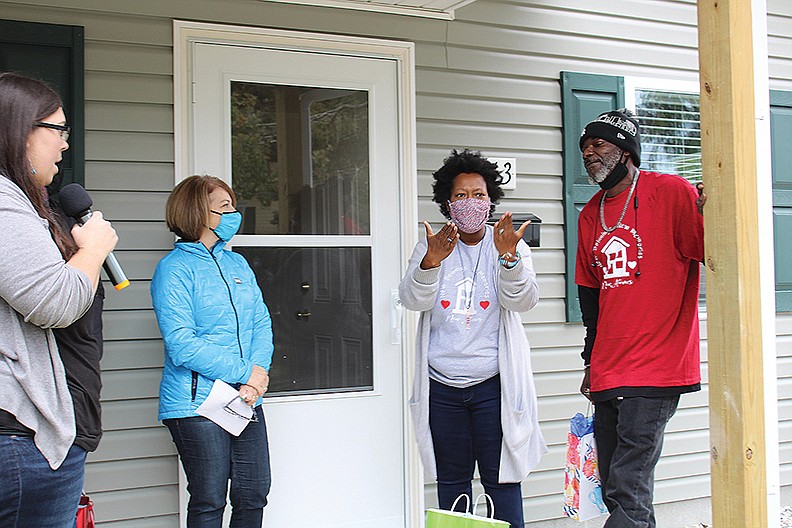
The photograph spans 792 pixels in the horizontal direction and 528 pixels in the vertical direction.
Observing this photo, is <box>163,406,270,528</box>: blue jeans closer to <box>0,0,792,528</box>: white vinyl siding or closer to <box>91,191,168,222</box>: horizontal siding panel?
<box>0,0,792,528</box>: white vinyl siding

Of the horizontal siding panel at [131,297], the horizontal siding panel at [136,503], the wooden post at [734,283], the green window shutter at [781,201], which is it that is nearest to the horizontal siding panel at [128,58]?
the horizontal siding panel at [131,297]

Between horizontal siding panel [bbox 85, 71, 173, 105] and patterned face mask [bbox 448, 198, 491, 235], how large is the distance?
4.53 ft

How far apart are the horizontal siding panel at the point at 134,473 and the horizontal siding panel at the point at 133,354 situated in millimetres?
403

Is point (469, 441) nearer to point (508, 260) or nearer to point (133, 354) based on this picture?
point (508, 260)

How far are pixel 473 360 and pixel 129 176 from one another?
1.66 m

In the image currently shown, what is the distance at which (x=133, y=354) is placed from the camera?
349 cm

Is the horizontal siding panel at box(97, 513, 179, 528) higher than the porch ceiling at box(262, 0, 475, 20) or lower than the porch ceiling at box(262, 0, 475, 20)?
lower

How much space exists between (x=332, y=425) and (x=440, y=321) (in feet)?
3.30

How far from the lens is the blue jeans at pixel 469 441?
307 cm

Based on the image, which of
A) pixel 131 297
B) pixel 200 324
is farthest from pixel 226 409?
pixel 131 297

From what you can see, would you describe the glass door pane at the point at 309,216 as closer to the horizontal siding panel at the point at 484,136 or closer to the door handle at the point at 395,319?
the door handle at the point at 395,319

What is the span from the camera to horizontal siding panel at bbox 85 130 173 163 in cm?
345

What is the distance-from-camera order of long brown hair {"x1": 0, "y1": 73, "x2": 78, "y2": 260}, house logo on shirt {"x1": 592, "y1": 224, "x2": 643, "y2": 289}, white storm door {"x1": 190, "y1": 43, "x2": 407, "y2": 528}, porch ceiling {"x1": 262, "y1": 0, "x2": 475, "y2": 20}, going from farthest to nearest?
porch ceiling {"x1": 262, "y1": 0, "x2": 475, "y2": 20}, white storm door {"x1": 190, "y1": 43, "x2": 407, "y2": 528}, house logo on shirt {"x1": 592, "y1": 224, "x2": 643, "y2": 289}, long brown hair {"x1": 0, "y1": 73, "x2": 78, "y2": 260}

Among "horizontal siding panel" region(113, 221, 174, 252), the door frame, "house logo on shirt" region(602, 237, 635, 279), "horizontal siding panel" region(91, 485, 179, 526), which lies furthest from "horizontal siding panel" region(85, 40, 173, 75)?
"house logo on shirt" region(602, 237, 635, 279)
